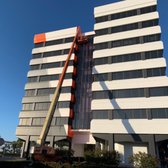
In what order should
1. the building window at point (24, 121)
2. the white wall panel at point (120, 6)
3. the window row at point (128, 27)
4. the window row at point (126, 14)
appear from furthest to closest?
the building window at point (24, 121)
the white wall panel at point (120, 6)
the window row at point (126, 14)
the window row at point (128, 27)

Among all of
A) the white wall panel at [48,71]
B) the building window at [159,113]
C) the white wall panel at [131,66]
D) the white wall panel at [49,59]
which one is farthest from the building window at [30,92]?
the building window at [159,113]

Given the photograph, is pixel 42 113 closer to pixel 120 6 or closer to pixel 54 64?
pixel 54 64

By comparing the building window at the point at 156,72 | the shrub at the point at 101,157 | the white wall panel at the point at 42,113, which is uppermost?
the building window at the point at 156,72

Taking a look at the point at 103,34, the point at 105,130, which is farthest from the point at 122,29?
the point at 105,130

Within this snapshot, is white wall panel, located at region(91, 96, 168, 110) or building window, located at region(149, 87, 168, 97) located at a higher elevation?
building window, located at region(149, 87, 168, 97)

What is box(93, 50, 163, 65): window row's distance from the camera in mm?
42719

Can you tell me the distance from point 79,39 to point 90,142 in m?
27.4

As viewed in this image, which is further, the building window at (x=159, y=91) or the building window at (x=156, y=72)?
the building window at (x=156, y=72)

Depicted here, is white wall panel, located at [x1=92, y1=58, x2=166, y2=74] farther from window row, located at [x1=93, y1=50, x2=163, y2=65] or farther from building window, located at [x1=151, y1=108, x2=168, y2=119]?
building window, located at [x1=151, y1=108, x2=168, y2=119]

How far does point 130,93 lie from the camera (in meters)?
42.0

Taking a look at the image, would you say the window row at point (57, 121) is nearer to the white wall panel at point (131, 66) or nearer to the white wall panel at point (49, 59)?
the white wall panel at point (131, 66)

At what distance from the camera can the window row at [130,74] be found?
4128cm

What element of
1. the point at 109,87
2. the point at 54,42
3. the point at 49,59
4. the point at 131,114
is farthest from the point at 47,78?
the point at 131,114

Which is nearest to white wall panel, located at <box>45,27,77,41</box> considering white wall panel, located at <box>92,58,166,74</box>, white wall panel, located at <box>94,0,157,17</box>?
white wall panel, located at <box>94,0,157,17</box>
